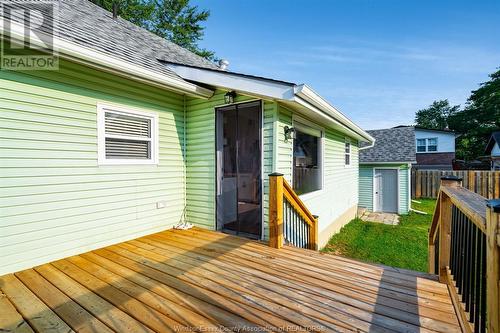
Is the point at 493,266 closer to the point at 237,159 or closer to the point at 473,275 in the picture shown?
the point at 473,275

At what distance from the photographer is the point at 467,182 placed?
474 inches

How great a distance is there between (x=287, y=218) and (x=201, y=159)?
1.98 meters

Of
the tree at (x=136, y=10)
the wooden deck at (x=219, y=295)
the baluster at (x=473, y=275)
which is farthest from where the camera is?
the tree at (x=136, y=10)

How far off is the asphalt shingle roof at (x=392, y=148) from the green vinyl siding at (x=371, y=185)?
13.8 inches

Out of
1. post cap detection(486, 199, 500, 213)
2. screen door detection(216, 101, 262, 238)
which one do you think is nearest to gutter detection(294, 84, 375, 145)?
screen door detection(216, 101, 262, 238)

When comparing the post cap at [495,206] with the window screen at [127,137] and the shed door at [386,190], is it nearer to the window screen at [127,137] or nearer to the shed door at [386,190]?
the window screen at [127,137]

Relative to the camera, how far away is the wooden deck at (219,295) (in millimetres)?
1903

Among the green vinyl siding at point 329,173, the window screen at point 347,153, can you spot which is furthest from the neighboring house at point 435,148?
the green vinyl siding at point 329,173

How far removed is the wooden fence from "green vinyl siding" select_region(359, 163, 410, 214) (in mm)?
2039

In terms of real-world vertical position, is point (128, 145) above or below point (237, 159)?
above

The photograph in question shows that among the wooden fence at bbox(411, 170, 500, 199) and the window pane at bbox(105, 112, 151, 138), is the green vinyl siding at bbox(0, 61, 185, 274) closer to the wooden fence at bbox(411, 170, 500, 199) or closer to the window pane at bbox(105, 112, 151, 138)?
the window pane at bbox(105, 112, 151, 138)

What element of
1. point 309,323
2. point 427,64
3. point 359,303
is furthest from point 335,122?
point 427,64

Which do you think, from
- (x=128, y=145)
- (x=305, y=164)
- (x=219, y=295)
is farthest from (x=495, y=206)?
(x=305, y=164)

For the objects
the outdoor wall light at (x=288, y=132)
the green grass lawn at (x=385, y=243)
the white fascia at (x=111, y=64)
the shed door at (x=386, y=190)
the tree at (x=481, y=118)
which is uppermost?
the tree at (x=481, y=118)
